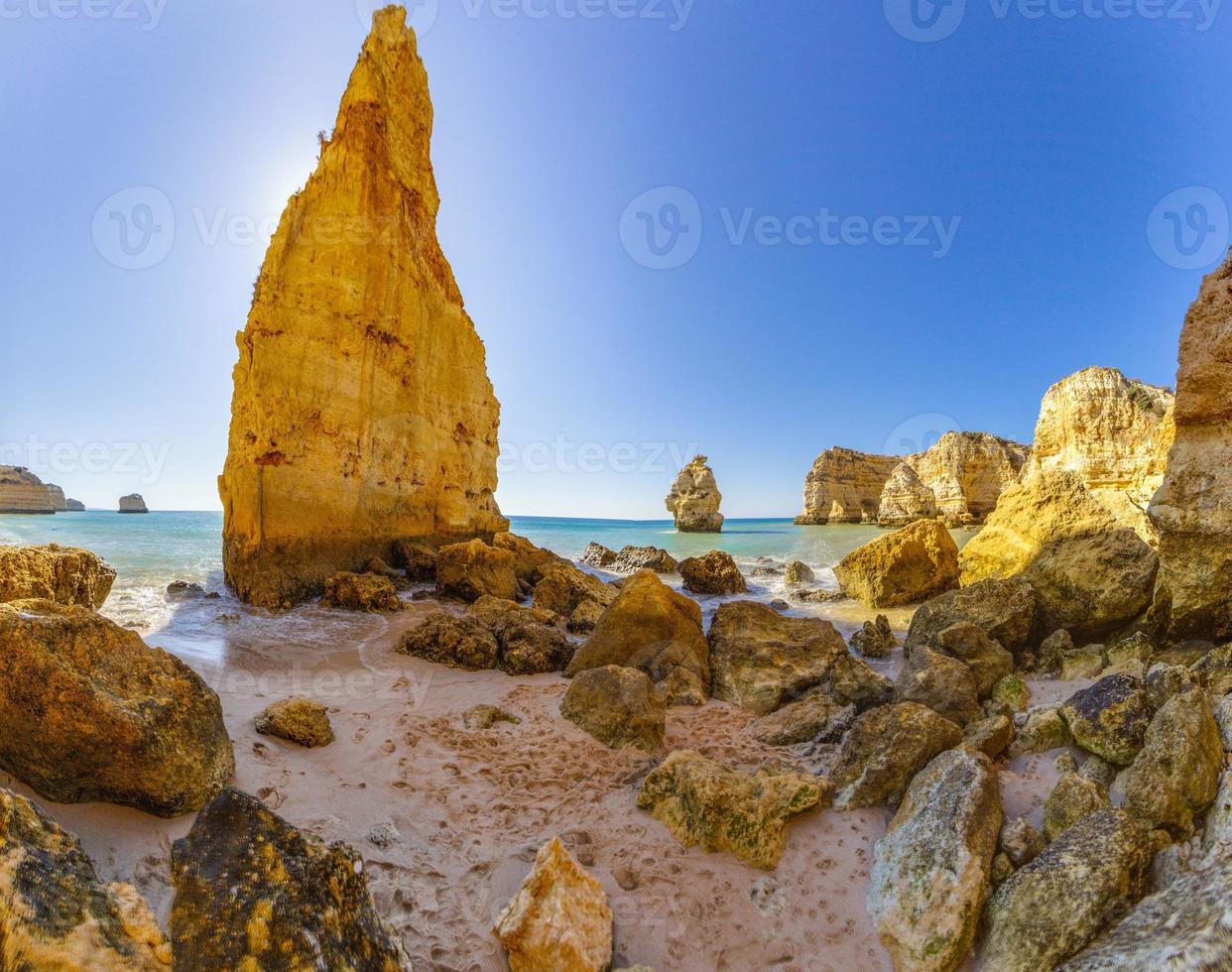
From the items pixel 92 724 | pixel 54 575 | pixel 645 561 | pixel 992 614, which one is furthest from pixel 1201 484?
pixel 645 561

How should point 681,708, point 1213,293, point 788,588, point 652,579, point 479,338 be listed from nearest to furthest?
point 1213,293 < point 681,708 < point 652,579 < point 788,588 < point 479,338

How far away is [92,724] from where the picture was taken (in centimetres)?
243

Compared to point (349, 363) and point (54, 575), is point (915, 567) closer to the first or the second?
point (349, 363)

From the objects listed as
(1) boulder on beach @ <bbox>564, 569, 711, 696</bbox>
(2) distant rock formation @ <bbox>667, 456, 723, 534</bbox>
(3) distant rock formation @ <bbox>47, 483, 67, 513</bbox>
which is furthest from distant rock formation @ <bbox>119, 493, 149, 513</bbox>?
(1) boulder on beach @ <bbox>564, 569, 711, 696</bbox>

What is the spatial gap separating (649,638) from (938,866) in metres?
4.16

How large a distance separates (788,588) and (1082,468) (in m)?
16.0

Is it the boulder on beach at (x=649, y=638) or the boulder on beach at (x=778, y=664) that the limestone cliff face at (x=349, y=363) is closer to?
the boulder on beach at (x=649, y=638)

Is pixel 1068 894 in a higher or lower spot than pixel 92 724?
lower

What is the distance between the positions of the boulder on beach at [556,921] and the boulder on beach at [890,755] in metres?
1.81

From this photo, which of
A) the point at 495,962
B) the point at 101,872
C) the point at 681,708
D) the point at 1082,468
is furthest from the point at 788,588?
the point at 1082,468

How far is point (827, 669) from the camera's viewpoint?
19.0 feet

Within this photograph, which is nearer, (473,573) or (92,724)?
(92,724)

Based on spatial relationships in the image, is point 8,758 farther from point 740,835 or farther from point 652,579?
point 652,579

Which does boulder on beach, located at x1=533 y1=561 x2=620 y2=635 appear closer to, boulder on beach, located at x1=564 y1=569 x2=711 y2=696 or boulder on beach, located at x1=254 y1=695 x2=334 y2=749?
boulder on beach, located at x1=564 y1=569 x2=711 y2=696
